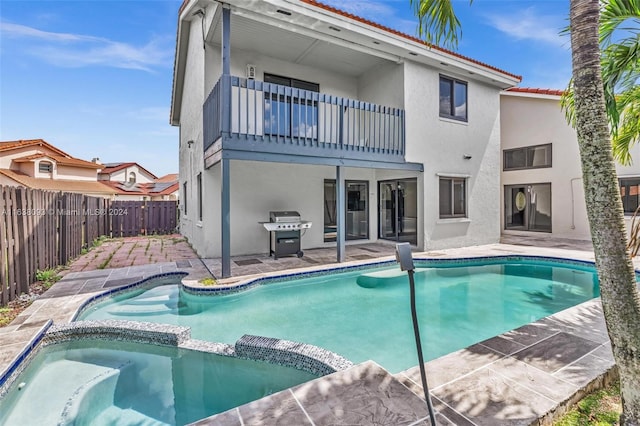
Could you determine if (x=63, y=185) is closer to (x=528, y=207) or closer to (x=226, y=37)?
(x=226, y=37)

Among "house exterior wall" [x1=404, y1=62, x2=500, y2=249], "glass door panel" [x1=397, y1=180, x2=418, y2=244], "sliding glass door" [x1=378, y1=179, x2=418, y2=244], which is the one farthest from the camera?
"sliding glass door" [x1=378, y1=179, x2=418, y2=244]

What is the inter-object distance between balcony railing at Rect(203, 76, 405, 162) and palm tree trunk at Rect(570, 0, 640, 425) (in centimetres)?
667

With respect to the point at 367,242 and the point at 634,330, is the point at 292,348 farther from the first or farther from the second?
the point at 367,242

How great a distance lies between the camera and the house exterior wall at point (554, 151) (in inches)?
541

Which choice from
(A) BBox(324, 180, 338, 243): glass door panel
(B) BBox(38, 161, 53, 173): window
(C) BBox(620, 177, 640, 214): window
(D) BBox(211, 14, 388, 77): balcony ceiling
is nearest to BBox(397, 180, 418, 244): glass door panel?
(A) BBox(324, 180, 338, 243): glass door panel

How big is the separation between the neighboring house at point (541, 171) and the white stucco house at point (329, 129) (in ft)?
9.63

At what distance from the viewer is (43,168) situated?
1000 inches

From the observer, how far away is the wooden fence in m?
5.60

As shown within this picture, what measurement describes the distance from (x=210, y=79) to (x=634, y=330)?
34.8 feet

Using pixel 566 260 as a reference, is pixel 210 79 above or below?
above

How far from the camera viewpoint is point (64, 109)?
2795cm

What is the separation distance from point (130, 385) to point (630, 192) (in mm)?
Result: 17203

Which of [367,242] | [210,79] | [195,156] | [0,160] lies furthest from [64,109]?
[367,242]

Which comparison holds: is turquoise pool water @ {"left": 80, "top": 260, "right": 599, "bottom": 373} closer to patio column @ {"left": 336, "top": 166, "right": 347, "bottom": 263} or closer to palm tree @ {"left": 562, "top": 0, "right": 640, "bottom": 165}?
patio column @ {"left": 336, "top": 166, "right": 347, "bottom": 263}
